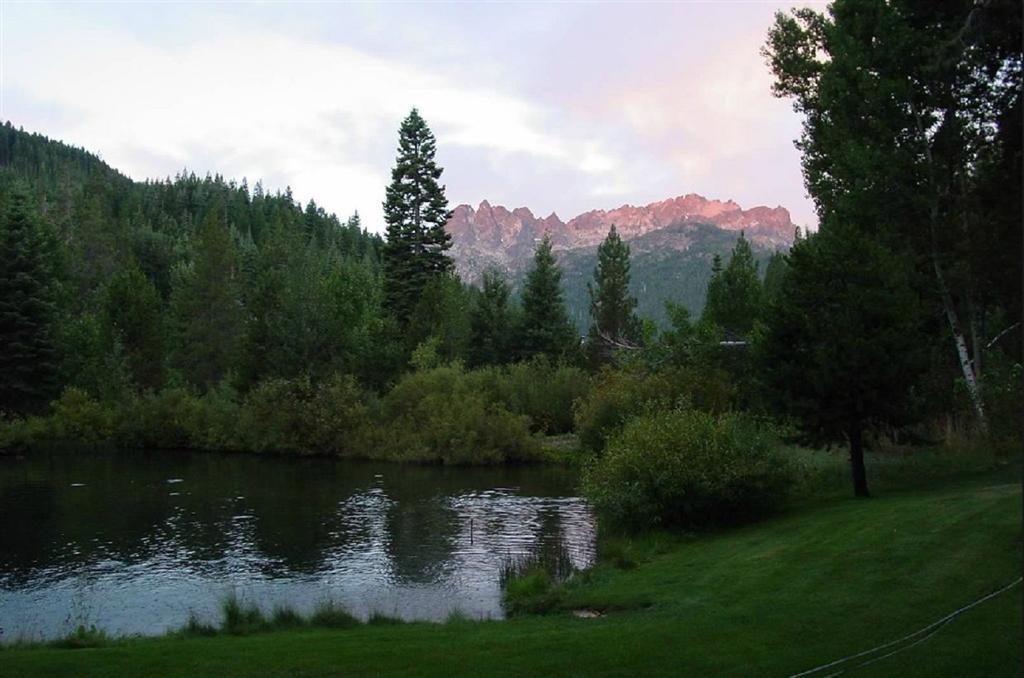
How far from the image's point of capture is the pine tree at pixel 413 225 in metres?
70.1

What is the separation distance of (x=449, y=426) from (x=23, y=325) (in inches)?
1285

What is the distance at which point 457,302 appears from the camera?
66.1m

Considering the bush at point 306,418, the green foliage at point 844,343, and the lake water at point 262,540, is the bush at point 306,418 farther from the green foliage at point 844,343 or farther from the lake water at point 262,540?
the green foliage at point 844,343

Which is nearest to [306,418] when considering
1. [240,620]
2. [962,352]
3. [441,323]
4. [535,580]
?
[441,323]

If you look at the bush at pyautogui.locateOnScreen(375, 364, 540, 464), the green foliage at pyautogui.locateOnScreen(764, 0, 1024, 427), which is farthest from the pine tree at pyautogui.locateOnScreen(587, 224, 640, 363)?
the green foliage at pyautogui.locateOnScreen(764, 0, 1024, 427)

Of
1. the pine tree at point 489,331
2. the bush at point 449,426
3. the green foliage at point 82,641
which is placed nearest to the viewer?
the green foliage at point 82,641

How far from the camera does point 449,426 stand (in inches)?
1946

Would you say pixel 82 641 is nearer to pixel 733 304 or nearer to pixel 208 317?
pixel 733 304

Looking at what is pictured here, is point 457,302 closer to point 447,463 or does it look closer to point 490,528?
point 447,463

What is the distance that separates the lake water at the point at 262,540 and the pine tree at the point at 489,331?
68.3ft

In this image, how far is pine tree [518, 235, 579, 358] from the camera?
65938mm

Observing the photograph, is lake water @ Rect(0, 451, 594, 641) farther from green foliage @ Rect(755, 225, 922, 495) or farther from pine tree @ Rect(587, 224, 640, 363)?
pine tree @ Rect(587, 224, 640, 363)

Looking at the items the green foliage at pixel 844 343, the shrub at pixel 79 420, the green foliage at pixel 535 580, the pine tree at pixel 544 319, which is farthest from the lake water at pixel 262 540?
the pine tree at pixel 544 319

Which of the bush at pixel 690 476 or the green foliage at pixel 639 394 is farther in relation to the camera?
the green foliage at pixel 639 394
